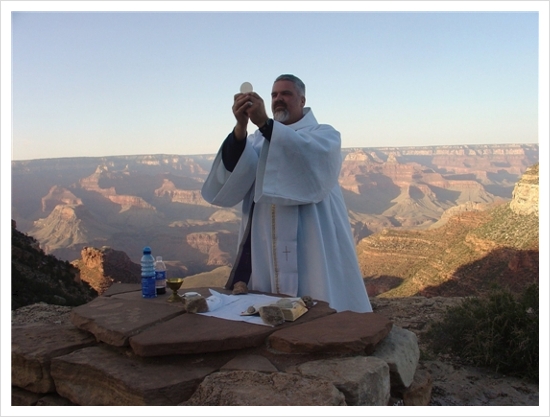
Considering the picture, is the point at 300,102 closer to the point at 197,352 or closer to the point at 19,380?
the point at 197,352

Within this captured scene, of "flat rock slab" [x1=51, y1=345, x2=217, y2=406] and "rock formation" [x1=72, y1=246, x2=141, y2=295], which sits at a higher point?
"flat rock slab" [x1=51, y1=345, x2=217, y2=406]

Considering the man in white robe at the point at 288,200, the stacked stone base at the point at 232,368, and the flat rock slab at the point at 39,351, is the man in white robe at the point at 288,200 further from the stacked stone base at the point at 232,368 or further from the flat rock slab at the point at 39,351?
the flat rock slab at the point at 39,351

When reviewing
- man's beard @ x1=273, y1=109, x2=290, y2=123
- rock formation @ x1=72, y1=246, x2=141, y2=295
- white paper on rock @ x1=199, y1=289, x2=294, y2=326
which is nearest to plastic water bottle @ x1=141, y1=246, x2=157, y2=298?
white paper on rock @ x1=199, y1=289, x2=294, y2=326

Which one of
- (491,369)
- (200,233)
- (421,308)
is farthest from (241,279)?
(200,233)

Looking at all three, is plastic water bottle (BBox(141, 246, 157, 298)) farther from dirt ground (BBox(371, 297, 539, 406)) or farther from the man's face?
dirt ground (BBox(371, 297, 539, 406))

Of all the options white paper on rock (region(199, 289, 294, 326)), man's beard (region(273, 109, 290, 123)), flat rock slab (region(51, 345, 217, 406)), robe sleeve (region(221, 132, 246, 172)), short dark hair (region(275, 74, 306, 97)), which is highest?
short dark hair (region(275, 74, 306, 97))
